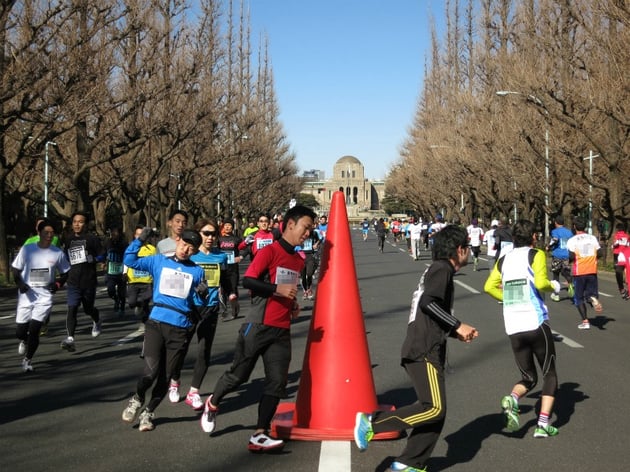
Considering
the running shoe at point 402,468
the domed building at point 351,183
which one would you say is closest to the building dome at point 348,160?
the domed building at point 351,183

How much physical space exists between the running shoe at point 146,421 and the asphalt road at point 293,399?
0.21 feet

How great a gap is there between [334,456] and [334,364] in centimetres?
72

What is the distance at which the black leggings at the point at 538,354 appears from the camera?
5922 millimetres

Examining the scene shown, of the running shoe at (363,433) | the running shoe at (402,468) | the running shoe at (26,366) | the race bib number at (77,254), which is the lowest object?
the running shoe at (26,366)

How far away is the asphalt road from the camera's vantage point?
205 inches

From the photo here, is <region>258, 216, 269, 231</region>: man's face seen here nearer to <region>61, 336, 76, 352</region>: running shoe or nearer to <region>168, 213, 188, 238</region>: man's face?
<region>61, 336, 76, 352</region>: running shoe

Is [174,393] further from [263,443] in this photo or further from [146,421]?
[263,443]

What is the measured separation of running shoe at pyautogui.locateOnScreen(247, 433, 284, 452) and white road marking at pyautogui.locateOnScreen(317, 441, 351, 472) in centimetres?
27

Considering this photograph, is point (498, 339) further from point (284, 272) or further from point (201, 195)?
point (201, 195)

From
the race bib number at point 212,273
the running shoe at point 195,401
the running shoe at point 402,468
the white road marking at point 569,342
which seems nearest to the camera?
the running shoe at point 402,468

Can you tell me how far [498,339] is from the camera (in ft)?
35.6

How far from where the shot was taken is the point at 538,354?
6.04m

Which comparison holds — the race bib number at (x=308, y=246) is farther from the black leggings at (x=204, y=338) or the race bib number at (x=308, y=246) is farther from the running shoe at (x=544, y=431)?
the running shoe at (x=544, y=431)

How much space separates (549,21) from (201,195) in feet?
81.2
